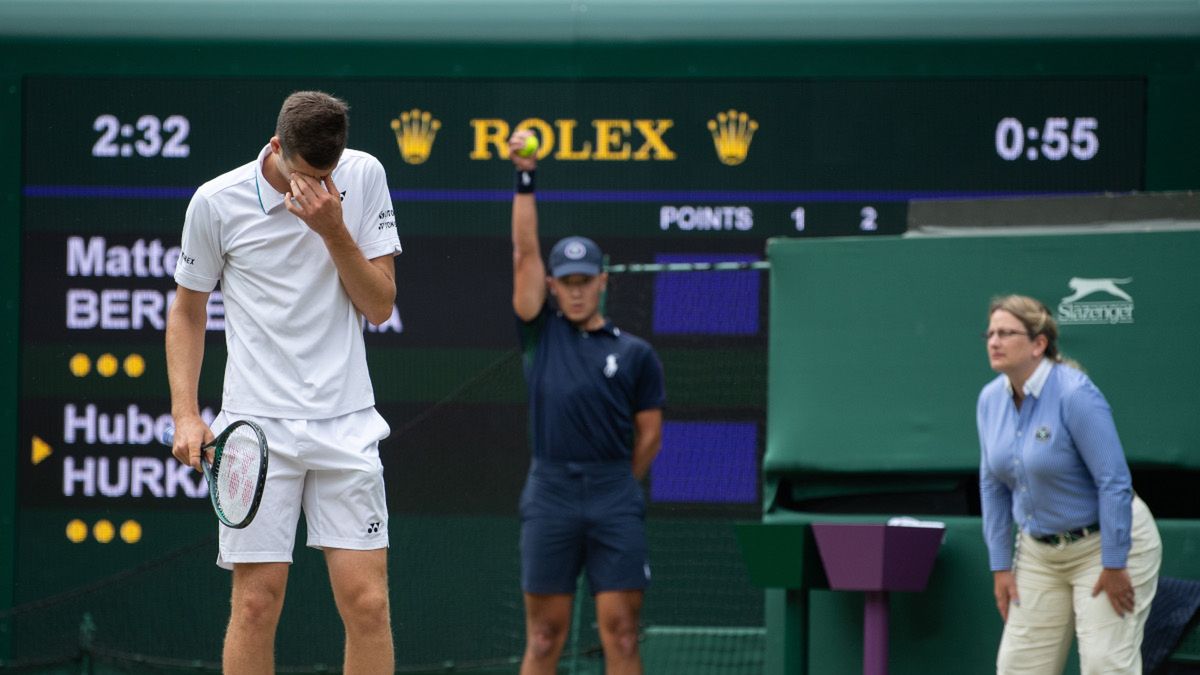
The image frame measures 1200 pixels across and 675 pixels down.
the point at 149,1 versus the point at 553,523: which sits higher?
the point at 149,1

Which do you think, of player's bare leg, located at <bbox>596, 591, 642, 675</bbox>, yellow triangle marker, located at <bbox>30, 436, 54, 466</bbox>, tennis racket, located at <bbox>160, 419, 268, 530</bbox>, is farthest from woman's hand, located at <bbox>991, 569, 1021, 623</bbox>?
yellow triangle marker, located at <bbox>30, 436, 54, 466</bbox>

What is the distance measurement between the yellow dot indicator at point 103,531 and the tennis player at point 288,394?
362 cm

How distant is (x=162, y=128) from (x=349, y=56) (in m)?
0.86

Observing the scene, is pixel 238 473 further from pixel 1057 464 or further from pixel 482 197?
pixel 482 197

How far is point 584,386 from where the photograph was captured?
638cm

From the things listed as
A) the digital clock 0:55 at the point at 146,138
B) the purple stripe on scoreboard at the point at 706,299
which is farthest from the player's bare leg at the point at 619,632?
the digital clock 0:55 at the point at 146,138

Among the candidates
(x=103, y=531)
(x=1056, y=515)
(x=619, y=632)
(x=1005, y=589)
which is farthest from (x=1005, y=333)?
(x=103, y=531)

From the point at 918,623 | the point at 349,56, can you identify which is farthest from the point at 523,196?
the point at 918,623

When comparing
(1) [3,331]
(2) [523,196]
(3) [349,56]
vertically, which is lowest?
(1) [3,331]

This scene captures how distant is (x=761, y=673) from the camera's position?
24.1 ft

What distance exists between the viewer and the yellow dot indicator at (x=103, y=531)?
7375mm

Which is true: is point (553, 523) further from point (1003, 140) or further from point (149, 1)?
point (149, 1)

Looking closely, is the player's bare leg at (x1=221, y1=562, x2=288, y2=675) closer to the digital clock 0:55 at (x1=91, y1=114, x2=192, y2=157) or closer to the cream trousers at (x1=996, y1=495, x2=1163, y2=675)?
the cream trousers at (x1=996, y1=495, x2=1163, y2=675)

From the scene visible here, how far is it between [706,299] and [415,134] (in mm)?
1416
